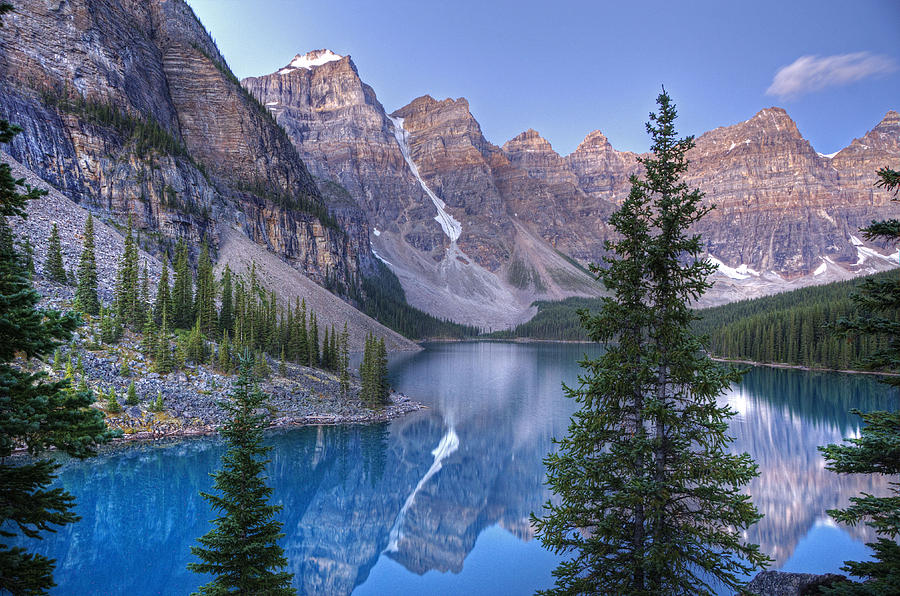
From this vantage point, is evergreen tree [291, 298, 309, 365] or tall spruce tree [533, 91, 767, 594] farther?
evergreen tree [291, 298, 309, 365]

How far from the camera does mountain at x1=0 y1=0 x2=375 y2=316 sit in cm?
6844

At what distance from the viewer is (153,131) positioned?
270 feet

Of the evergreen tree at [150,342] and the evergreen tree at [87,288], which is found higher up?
the evergreen tree at [87,288]

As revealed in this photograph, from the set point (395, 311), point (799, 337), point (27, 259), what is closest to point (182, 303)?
point (27, 259)

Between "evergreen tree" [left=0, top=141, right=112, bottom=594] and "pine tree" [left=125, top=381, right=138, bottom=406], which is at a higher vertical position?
"evergreen tree" [left=0, top=141, right=112, bottom=594]

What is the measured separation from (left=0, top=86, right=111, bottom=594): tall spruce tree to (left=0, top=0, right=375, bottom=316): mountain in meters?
77.1

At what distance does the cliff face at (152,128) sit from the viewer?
68500 mm

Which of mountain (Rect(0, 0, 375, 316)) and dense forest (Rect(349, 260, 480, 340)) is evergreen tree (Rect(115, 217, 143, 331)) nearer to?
mountain (Rect(0, 0, 375, 316))

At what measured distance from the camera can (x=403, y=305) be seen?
162 m

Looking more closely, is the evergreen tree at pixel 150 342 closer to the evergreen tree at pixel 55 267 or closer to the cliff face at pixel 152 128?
the evergreen tree at pixel 55 267

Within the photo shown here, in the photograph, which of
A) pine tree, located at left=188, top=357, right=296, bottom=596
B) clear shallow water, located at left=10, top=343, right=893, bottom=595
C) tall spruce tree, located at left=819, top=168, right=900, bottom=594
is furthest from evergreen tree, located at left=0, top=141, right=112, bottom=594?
clear shallow water, located at left=10, top=343, right=893, bottom=595

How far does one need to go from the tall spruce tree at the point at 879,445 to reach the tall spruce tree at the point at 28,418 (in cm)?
1004

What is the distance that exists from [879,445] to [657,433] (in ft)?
10.2

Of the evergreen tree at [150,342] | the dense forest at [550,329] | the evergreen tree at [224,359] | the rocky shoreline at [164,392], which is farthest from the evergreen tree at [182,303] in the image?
the dense forest at [550,329]
